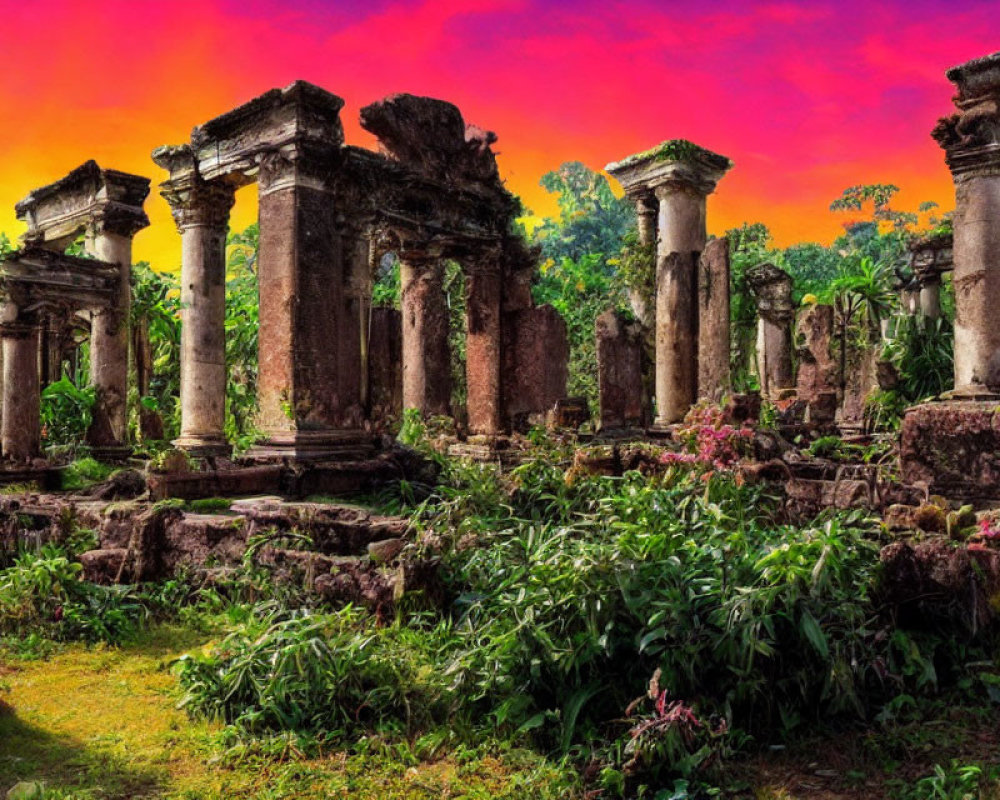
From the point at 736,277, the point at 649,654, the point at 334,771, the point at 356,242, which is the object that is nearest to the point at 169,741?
the point at 334,771

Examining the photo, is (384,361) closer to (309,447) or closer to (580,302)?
(309,447)

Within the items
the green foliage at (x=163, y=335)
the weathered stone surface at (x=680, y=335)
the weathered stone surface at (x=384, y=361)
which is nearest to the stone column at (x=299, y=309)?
the weathered stone surface at (x=384, y=361)

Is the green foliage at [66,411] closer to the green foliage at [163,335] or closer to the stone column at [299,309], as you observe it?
the green foliage at [163,335]

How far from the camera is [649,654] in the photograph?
3.91 metres

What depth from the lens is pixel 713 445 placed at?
22.4 ft

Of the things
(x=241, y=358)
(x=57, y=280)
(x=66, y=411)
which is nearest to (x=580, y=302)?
(x=241, y=358)

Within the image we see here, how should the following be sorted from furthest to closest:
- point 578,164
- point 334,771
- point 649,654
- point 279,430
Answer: point 578,164 < point 279,430 < point 649,654 < point 334,771

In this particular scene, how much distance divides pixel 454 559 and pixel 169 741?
6.69 feet

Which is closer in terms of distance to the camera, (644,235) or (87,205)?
(644,235)

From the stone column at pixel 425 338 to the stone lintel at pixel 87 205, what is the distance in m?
5.37

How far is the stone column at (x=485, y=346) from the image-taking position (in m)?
12.1

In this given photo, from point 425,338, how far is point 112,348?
221 inches

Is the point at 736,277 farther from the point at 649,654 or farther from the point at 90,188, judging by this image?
the point at 649,654

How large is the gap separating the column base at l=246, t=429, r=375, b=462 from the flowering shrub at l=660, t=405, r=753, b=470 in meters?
3.84
